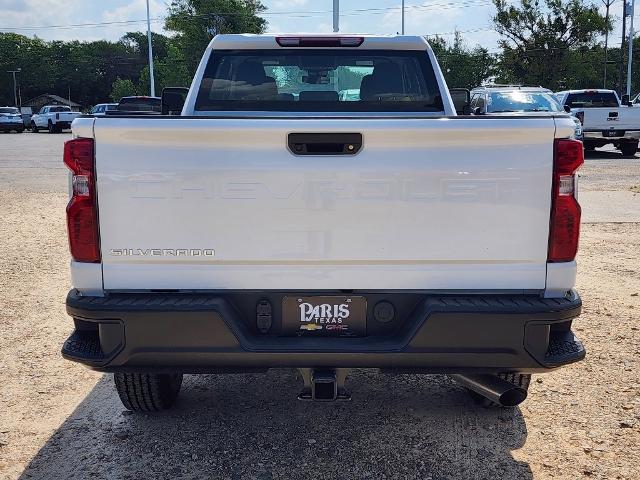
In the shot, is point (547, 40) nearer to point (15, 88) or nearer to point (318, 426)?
point (318, 426)

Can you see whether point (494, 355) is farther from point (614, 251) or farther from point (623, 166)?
point (623, 166)

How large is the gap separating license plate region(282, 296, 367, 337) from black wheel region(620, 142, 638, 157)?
1937 cm

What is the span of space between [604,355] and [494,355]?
7.47 feet

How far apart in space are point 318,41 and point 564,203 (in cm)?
218

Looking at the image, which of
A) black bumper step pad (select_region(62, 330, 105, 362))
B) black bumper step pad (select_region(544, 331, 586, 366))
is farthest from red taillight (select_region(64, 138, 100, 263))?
black bumper step pad (select_region(544, 331, 586, 366))

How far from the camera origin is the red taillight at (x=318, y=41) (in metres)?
4.28

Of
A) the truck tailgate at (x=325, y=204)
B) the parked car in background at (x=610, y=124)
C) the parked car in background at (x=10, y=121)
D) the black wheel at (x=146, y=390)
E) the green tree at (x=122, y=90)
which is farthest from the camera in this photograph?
the green tree at (x=122, y=90)

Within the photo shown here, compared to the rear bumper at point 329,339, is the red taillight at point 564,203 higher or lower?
higher

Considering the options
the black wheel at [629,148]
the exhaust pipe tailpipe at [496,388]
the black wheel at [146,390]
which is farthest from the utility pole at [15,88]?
the exhaust pipe tailpipe at [496,388]

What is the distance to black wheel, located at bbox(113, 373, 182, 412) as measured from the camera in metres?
3.52

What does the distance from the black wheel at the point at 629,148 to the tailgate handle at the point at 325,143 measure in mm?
19372

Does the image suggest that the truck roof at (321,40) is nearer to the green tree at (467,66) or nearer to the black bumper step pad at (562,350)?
the black bumper step pad at (562,350)

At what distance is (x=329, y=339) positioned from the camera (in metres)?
2.84

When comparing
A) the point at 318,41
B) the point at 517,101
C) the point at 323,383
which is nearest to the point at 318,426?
the point at 323,383
